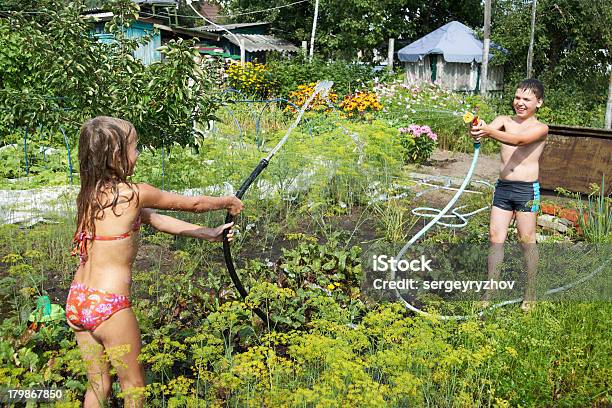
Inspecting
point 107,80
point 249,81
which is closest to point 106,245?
point 107,80

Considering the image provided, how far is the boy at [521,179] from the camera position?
4.17 meters

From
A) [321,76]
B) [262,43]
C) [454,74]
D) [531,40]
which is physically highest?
[262,43]

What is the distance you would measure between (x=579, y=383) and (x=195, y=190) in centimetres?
367

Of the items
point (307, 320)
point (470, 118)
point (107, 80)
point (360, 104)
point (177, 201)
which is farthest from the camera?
point (360, 104)

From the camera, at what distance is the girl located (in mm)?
2504

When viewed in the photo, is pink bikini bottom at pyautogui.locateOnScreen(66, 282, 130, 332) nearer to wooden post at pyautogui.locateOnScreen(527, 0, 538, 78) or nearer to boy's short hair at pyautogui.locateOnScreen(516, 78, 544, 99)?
boy's short hair at pyautogui.locateOnScreen(516, 78, 544, 99)

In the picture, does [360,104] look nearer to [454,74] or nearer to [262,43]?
[454,74]

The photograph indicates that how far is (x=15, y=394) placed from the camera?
2635 mm

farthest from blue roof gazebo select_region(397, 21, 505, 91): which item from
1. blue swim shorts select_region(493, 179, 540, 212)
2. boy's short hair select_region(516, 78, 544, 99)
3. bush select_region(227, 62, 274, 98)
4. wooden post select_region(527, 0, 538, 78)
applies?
blue swim shorts select_region(493, 179, 540, 212)

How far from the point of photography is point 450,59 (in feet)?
63.6

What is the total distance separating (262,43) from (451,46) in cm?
901

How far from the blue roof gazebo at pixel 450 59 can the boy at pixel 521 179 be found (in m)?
15.1

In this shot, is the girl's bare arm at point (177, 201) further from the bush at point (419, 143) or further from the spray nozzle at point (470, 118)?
the bush at point (419, 143)

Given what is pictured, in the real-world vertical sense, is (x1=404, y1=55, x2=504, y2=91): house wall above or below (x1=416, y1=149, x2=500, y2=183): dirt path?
above
